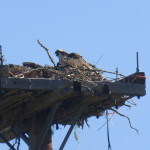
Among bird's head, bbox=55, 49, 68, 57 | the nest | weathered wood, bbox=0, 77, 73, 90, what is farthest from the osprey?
weathered wood, bbox=0, 77, 73, 90

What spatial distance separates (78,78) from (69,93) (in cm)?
53

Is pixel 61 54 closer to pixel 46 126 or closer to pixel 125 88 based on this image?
pixel 125 88

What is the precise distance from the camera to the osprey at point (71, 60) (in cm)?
1938

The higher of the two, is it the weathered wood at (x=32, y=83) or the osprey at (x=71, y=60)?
the osprey at (x=71, y=60)

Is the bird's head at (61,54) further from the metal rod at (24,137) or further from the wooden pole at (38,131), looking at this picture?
the wooden pole at (38,131)

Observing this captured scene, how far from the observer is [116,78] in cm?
1755

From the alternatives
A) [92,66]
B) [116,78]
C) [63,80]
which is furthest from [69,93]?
[92,66]

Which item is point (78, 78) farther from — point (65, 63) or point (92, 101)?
point (65, 63)

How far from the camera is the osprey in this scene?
19.4 metres

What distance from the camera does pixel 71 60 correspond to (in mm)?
20062

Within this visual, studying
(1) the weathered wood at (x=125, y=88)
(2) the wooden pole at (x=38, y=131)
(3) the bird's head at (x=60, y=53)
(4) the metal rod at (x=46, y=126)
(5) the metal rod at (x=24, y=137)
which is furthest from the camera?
(3) the bird's head at (x=60, y=53)

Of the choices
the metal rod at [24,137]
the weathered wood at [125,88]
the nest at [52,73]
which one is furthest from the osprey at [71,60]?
the metal rod at [24,137]

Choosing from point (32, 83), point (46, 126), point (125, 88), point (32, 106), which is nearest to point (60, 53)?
point (32, 106)

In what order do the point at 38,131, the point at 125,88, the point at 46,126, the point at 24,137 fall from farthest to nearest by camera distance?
1. the point at 24,137
2. the point at 38,131
3. the point at 125,88
4. the point at 46,126
